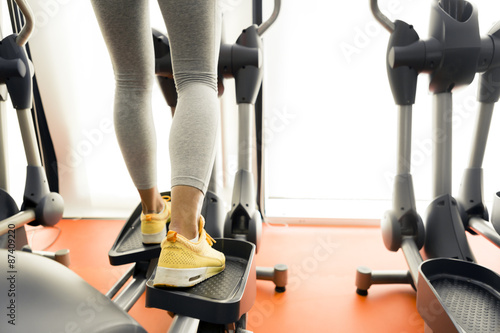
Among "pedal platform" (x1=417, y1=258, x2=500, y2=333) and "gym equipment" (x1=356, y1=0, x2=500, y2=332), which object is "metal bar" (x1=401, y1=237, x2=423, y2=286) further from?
"pedal platform" (x1=417, y1=258, x2=500, y2=333)

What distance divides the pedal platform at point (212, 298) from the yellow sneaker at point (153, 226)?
310 mm

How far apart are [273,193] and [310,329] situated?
1.08m

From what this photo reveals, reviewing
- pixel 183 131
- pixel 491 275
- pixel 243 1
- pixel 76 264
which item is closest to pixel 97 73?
pixel 243 1

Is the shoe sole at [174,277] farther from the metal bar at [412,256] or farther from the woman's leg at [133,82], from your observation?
the metal bar at [412,256]

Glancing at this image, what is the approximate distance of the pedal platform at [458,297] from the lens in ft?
2.36

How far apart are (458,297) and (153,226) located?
2.91ft

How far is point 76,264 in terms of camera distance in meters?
1.48

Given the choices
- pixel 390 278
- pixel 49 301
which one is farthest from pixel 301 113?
pixel 49 301

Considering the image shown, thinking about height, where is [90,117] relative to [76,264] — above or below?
above

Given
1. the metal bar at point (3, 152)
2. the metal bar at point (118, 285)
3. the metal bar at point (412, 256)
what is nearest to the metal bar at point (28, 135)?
the metal bar at point (3, 152)

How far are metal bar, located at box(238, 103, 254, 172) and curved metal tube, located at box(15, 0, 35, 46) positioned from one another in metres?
0.98

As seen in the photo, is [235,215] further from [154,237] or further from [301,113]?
[301,113]

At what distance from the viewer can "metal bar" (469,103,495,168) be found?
1303 millimetres

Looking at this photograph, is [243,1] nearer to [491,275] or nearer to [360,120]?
[360,120]
